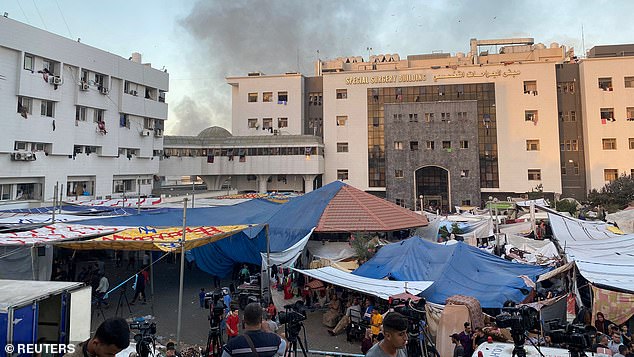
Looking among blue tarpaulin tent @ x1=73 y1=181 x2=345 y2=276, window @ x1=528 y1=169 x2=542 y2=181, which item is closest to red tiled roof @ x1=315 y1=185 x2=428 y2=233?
blue tarpaulin tent @ x1=73 y1=181 x2=345 y2=276

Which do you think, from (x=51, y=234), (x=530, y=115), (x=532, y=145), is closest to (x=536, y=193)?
(x=532, y=145)

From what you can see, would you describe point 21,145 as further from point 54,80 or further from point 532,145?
point 532,145

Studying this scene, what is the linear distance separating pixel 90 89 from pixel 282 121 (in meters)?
18.7

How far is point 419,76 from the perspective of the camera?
37.2 meters

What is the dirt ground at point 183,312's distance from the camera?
28.3ft

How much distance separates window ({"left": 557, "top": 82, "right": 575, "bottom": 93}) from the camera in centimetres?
3606

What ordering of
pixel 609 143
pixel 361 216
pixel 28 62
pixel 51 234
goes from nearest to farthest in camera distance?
1. pixel 51 234
2. pixel 361 216
3. pixel 28 62
4. pixel 609 143

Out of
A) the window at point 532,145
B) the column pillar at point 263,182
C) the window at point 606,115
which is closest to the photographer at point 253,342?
the column pillar at point 263,182

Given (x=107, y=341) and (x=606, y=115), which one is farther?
(x=606, y=115)

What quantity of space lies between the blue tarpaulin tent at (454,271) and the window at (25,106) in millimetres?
20995

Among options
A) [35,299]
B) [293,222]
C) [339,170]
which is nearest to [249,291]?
[293,222]

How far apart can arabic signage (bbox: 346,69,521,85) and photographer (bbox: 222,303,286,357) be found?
3705cm

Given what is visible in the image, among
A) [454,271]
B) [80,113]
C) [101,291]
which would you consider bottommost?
[101,291]

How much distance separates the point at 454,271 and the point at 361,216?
244 inches
